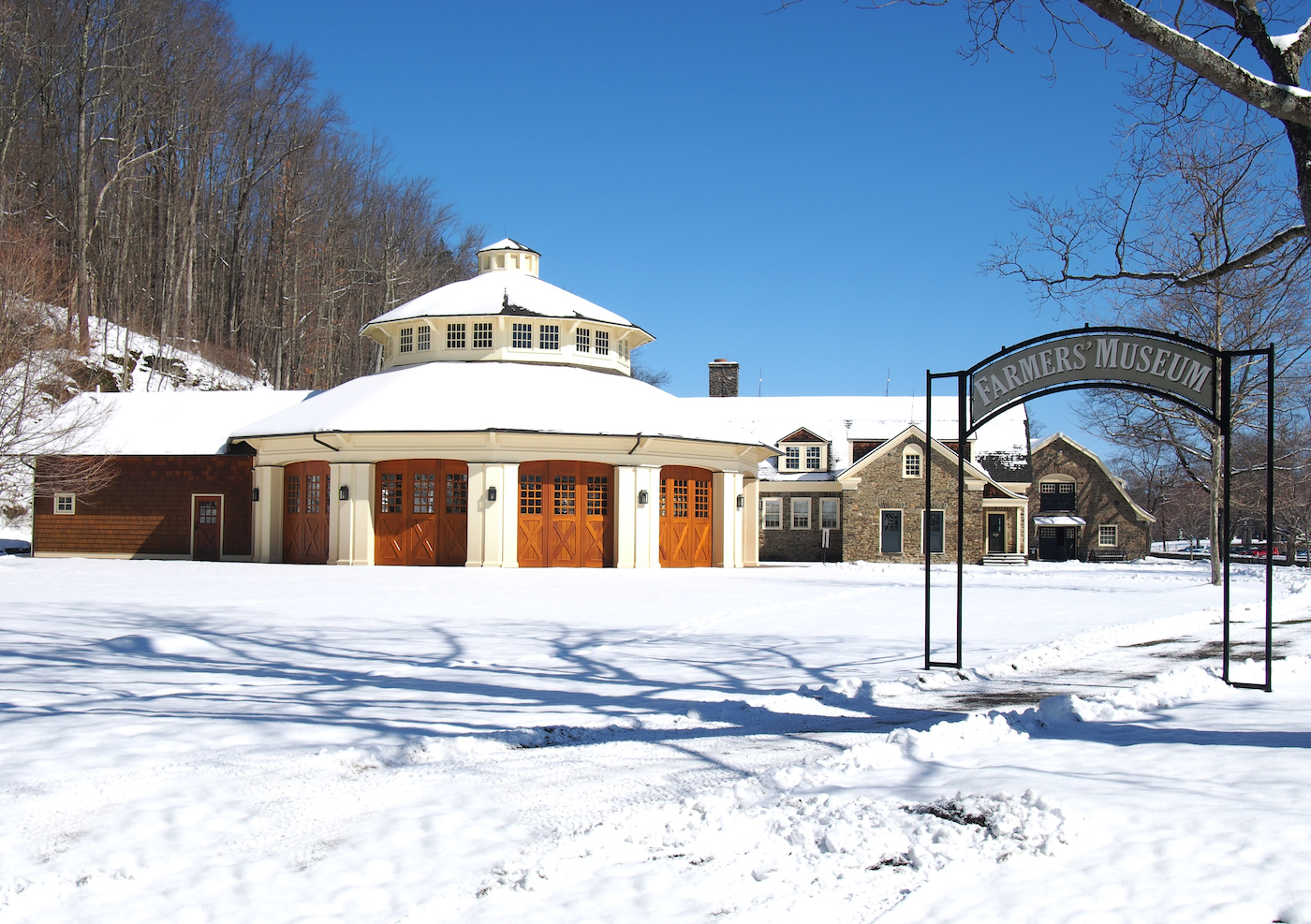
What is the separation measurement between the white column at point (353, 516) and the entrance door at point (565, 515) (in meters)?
3.68

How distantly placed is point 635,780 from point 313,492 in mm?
23061

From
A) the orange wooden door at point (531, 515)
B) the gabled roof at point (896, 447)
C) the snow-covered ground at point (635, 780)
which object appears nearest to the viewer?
the snow-covered ground at point (635, 780)

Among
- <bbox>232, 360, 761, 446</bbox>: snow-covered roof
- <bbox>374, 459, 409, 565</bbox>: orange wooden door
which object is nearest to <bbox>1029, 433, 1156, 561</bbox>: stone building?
<bbox>232, 360, 761, 446</bbox>: snow-covered roof

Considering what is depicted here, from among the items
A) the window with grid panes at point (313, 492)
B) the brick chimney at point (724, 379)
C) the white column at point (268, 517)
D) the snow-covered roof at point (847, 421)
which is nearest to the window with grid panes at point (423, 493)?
the window with grid panes at point (313, 492)

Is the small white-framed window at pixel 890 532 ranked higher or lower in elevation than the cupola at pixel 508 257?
lower

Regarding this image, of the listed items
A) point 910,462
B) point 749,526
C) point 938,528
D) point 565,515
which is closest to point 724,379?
point 910,462

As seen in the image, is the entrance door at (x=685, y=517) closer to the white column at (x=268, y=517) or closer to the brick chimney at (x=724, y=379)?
the white column at (x=268, y=517)

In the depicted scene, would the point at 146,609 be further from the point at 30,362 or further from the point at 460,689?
the point at 30,362

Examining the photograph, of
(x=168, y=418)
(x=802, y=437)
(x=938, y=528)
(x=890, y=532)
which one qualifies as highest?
(x=802, y=437)

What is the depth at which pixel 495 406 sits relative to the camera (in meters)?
25.5

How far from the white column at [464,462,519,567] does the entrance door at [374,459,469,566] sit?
41 cm

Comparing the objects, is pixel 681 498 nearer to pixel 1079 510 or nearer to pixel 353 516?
pixel 353 516

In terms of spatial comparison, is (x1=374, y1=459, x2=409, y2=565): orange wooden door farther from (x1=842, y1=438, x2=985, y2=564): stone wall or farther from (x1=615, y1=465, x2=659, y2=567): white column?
(x1=842, y1=438, x2=985, y2=564): stone wall

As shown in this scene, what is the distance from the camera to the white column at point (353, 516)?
25062mm
